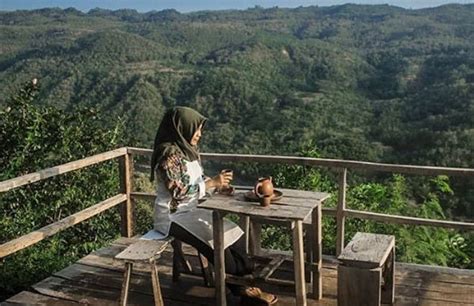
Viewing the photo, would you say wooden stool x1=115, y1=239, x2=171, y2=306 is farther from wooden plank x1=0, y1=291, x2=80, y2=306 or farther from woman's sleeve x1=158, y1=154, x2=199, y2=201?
wooden plank x1=0, y1=291, x2=80, y2=306

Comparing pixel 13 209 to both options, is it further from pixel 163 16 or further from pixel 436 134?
pixel 163 16

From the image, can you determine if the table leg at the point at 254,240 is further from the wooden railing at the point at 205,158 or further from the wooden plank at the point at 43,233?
the wooden plank at the point at 43,233

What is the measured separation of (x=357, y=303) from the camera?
2.96 meters

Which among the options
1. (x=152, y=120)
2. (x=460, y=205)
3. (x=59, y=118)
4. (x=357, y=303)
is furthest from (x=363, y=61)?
(x=357, y=303)

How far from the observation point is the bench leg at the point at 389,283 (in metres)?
3.58

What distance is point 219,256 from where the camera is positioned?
3428 millimetres

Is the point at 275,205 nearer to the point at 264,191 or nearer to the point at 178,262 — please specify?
the point at 264,191

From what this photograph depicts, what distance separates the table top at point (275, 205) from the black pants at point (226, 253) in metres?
0.22

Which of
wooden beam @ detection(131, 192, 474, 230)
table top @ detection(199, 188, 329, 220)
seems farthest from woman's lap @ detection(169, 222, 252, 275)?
wooden beam @ detection(131, 192, 474, 230)

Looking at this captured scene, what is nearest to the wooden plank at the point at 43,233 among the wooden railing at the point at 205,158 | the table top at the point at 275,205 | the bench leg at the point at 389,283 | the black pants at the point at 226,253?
the wooden railing at the point at 205,158

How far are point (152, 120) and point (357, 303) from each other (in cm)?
2539

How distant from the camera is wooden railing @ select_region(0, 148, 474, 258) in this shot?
12.3 feet

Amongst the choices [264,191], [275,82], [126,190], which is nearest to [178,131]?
[264,191]

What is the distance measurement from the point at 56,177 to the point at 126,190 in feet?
11.4
